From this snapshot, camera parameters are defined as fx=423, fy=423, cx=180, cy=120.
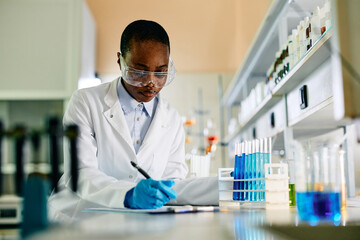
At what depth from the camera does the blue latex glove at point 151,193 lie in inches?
51.2

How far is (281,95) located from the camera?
296cm

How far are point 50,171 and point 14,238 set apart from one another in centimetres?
14

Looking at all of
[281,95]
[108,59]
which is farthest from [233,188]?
[108,59]

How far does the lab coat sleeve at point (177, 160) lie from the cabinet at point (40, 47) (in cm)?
257

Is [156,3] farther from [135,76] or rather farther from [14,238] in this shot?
[14,238]

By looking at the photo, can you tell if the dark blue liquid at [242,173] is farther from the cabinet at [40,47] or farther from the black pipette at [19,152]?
the cabinet at [40,47]

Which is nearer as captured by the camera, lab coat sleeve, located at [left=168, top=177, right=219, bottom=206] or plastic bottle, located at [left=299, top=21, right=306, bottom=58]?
lab coat sleeve, located at [left=168, top=177, right=219, bottom=206]

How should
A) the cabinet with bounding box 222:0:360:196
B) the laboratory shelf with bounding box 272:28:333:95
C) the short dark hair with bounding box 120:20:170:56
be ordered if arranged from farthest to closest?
the short dark hair with bounding box 120:20:170:56 < the laboratory shelf with bounding box 272:28:333:95 < the cabinet with bounding box 222:0:360:196

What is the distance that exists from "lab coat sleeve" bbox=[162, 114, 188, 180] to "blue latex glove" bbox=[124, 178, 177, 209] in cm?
79

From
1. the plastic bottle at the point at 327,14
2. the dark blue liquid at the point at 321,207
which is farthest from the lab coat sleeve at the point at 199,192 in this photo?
the plastic bottle at the point at 327,14

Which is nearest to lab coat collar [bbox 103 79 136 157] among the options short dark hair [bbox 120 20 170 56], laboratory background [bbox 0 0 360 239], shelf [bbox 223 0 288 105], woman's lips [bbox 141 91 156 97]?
woman's lips [bbox 141 91 156 97]

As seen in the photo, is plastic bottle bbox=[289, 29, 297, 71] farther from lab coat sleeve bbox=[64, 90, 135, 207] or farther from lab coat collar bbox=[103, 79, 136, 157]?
lab coat sleeve bbox=[64, 90, 135, 207]

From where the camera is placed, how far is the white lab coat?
1688 millimetres

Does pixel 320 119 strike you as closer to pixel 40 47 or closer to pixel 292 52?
pixel 292 52
